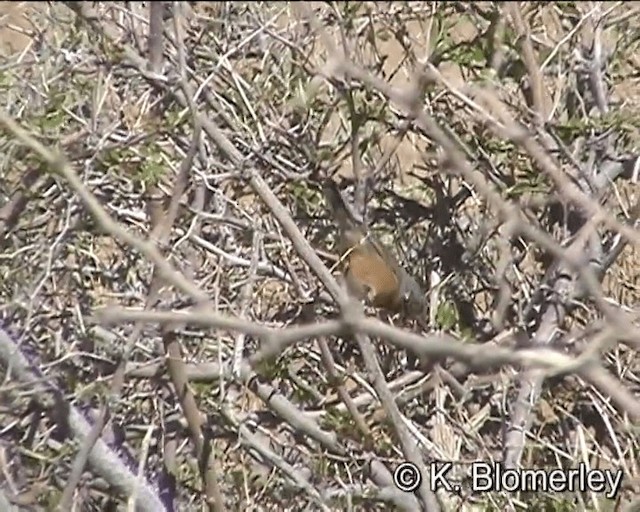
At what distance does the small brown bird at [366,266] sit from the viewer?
8.17 feet

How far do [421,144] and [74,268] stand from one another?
2.78 feet

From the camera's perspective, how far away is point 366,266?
8.22 feet

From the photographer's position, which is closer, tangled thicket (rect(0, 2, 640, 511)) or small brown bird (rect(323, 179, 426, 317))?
tangled thicket (rect(0, 2, 640, 511))

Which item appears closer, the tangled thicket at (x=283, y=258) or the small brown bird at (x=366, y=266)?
the tangled thicket at (x=283, y=258)

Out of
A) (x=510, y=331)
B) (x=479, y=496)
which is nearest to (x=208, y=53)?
(x=510, y=331)

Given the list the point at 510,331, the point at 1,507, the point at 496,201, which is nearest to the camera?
the point at 496,201

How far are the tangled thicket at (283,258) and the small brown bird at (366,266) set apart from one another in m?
0.05

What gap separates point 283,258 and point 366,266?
0.18 metres

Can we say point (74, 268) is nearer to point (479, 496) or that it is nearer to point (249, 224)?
point (249, 224)

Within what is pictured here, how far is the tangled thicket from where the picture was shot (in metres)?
2.28

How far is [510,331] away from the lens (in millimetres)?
2627

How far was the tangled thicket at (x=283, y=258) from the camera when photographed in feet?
7.48

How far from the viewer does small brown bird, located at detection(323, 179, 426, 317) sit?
8.17 ft

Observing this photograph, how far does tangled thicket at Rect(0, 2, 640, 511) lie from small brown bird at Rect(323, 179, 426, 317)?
45 millimetres
